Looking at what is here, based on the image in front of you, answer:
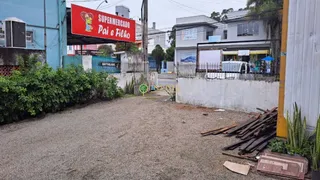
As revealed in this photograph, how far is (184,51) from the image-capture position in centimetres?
3769

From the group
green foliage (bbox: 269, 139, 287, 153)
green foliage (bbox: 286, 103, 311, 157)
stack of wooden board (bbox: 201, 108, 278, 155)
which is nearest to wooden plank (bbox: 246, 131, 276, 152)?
stack of wooden board (bbox: 201, 108, 278, 155)

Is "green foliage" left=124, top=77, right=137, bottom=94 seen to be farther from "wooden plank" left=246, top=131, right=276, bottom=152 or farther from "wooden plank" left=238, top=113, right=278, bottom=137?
"wooden plank" left=246, top=131, right=276, bottom=152

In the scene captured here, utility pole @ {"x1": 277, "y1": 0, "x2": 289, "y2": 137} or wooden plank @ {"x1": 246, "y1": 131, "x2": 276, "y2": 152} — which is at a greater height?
utility pole @ {"x1": 277, "y1": 0, "x2": 289, "y2": 137}

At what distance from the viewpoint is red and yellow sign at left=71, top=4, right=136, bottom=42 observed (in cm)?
1276

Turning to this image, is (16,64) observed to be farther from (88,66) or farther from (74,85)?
(88,66)

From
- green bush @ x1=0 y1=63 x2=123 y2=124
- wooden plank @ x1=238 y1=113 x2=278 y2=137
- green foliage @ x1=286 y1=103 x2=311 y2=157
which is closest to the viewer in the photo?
green foliage @ x1=286 y1=103 x2=311 y2=157

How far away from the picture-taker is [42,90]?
865 centimetres

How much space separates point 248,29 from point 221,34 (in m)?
7.43

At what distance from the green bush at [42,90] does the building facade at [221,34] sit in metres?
20.6

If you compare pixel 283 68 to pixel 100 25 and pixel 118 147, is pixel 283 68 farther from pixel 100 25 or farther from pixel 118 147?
pixel 100 25

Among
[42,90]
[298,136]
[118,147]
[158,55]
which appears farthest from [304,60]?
[158,55]

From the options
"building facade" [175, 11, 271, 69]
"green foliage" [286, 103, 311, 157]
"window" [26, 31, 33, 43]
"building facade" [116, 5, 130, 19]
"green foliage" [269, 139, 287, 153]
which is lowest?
"green foliage" [269, 139, 287, 153]

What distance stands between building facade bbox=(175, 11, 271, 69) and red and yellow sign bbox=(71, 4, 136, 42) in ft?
47.6

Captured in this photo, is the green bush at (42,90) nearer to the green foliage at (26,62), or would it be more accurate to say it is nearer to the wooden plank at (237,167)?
the green foliage at (26,62)
